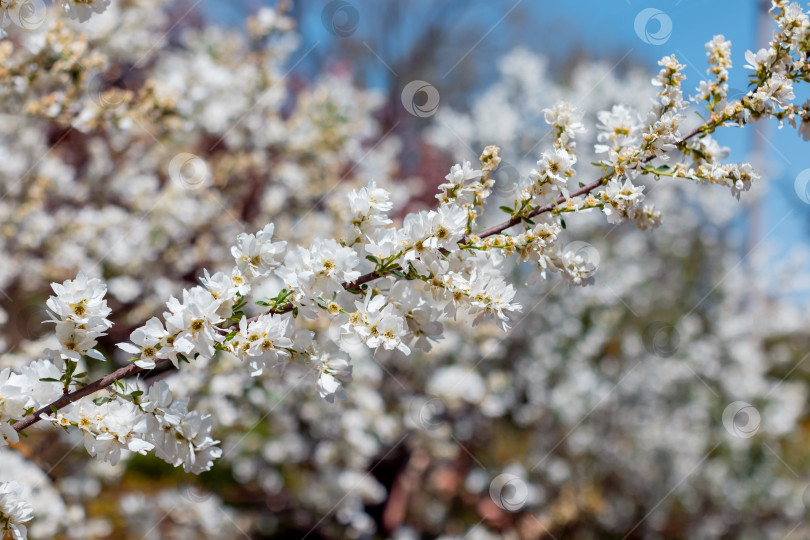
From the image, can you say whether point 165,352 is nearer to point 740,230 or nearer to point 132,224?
point 132,224

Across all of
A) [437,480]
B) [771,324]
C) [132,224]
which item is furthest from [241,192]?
[771,324]

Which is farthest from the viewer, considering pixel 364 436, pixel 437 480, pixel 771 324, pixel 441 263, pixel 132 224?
pixel 771 324

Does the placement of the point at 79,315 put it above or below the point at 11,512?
above

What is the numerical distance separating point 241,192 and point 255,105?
0.63m

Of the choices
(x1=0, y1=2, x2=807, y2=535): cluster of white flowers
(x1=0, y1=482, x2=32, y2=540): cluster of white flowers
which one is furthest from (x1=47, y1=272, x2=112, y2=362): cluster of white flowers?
(x1=0, y1=482, x2=32, y2=540): cluster of white flowers

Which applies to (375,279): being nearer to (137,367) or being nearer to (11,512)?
(137,367)

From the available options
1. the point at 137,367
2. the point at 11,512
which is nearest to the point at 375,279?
the point at 137,367

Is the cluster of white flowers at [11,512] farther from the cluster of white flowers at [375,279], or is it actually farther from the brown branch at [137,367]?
the brown branch at [137,367]

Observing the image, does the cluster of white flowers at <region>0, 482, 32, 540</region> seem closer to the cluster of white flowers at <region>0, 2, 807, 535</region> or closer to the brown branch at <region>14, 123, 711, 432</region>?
the cluster of white flowers at <region>0, 2, 807, 535</region>

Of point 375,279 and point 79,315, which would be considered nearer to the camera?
point 79,315

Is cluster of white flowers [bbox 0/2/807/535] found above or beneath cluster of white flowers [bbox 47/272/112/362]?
above

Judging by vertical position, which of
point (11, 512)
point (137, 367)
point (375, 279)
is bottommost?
point (11, 512)

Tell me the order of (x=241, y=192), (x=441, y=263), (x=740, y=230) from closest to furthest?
(x=441, y=263) < (x=241, y=192) < (x=740, y=230)

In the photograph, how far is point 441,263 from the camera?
1.20 metres
